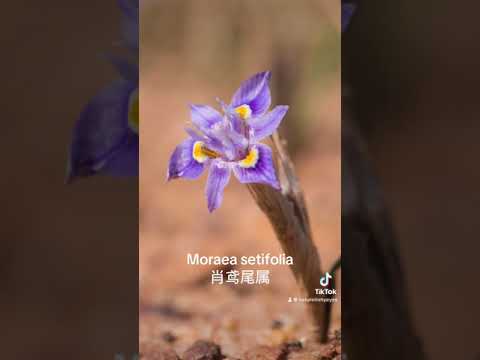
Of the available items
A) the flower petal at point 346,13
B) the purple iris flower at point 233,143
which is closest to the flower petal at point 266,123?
the purple iris flower at point 233,143

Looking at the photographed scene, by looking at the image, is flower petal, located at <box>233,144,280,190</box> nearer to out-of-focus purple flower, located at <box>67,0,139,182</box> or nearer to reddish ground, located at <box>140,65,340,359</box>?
reddish ground, located at <box>140,65,340,359</box>

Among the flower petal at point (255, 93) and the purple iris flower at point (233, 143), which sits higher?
the flower petal at point (255, 93)

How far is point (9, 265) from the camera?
72 centimetres

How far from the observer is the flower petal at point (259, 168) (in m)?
0.64

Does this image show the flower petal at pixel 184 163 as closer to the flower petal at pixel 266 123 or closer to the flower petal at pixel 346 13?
the flower petal at pixel 266 123

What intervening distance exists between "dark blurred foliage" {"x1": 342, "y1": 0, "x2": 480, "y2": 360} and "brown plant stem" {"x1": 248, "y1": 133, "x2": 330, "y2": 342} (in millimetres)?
108

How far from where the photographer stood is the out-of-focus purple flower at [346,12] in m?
0.66

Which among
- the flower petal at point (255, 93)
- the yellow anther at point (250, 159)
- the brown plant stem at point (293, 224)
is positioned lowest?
the brown plant stem at point (293, 224)

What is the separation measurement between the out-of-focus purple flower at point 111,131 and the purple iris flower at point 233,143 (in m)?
0.07

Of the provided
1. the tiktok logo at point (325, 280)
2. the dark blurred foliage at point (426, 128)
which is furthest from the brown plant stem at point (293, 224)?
the dark blurred foliage at point (426, 128)

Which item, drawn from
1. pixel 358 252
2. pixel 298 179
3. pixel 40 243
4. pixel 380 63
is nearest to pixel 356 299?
pixel 358 252

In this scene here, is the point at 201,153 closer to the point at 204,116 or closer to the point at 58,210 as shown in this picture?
the point at 204,116

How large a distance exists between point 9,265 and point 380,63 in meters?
0.51

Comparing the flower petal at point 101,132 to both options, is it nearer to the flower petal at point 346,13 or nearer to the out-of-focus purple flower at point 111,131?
the out-of-focus purple flower at point 111,131
